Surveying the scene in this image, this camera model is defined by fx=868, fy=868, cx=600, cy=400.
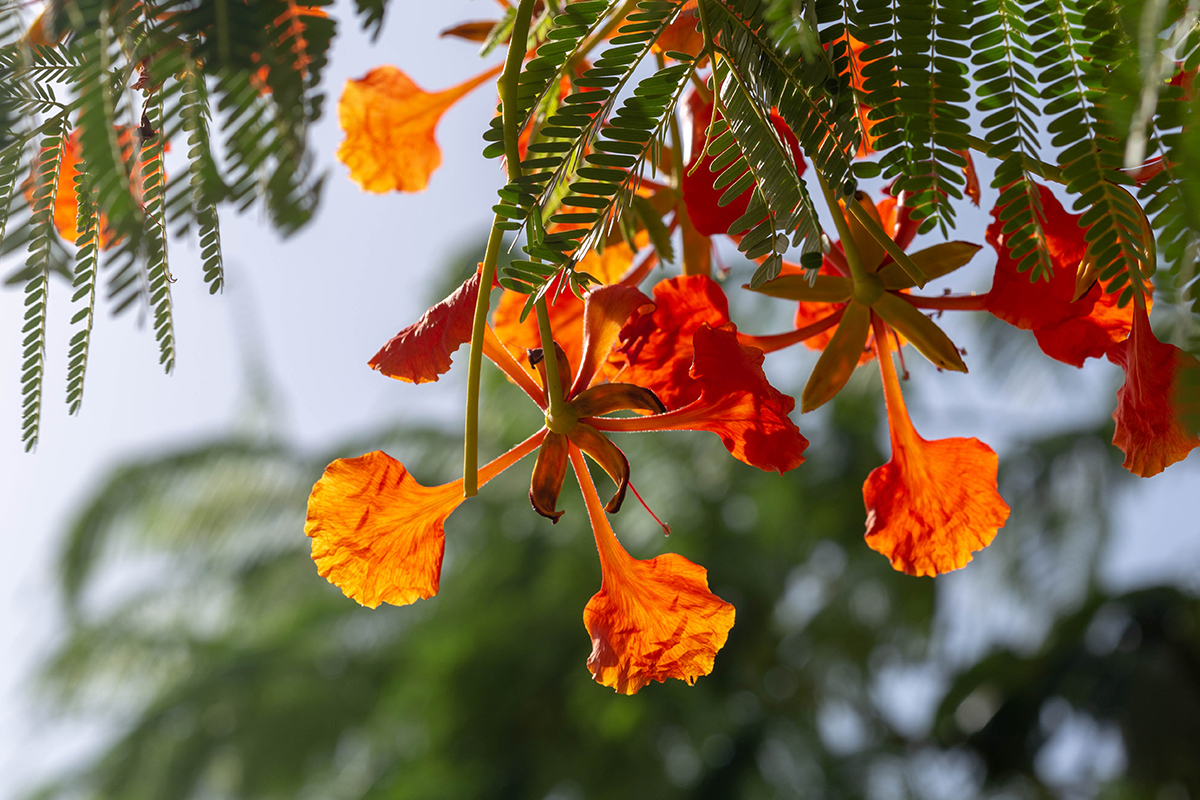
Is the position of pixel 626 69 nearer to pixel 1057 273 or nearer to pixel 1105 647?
pixel 1057 273

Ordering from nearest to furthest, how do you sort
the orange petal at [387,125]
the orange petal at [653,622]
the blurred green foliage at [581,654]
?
the orange petal at [653,622] < the orange petal at [387,125] < the blurred green foliage at [581,654]

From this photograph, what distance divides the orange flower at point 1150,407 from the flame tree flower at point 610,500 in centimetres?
16

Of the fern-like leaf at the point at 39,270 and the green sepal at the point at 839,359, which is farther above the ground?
the fern-like leaf at the point at 39,270

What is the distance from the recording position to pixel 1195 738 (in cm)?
285

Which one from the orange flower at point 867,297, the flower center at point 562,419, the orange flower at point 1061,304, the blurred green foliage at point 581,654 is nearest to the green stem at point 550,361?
the flower center at point 562,419

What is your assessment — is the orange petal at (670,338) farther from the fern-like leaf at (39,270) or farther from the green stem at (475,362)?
the fern-like leaf at (39,270)

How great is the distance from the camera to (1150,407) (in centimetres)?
42

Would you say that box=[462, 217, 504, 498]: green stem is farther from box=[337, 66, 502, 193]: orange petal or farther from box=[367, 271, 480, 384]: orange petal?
box=[337, 66, 502, 193]: orange petal

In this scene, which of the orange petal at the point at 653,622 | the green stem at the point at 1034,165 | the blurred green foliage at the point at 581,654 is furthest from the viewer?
the blurred green foliage at the point at 581,654

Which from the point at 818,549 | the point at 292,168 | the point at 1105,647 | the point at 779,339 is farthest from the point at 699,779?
the point at 292,168

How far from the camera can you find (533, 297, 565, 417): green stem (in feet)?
1.31

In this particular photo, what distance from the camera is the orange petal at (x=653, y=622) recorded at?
0.46 meters

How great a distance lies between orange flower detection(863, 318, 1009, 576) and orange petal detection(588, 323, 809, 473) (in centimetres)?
9

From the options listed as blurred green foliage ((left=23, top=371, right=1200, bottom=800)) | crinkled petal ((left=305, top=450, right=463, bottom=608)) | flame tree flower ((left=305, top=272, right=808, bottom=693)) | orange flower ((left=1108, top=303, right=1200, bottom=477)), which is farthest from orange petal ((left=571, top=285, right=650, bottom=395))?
blurred green foliage ((left=23, top=371, right=1200, bottom=800))
